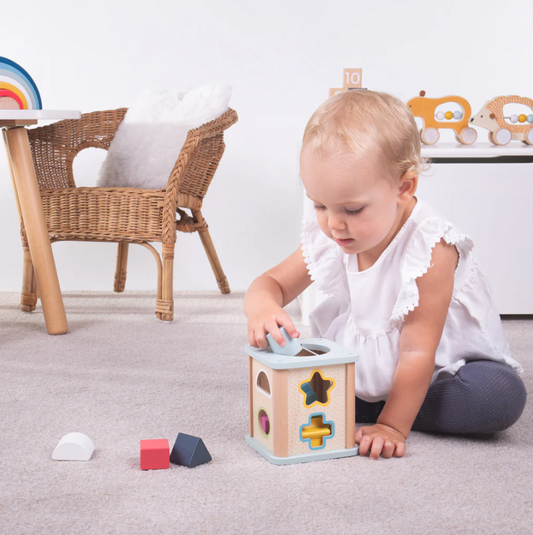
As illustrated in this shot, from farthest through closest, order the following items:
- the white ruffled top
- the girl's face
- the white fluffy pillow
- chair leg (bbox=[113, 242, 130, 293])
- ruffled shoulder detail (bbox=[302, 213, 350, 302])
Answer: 1. chair leg (bbox=[113, 242, 130, 293])
2. the white fluffy pillow
3. ruffled shoulder detail (bbox=[302, 213, 350, 302])
4. the white ruffled top
5. the girl's face

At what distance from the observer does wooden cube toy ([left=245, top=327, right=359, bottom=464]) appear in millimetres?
775

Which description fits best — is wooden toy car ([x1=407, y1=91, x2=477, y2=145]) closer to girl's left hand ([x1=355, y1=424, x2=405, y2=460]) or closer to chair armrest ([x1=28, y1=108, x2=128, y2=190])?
chair armrest ([x1=28, y1=108, x2=128, y2=190])

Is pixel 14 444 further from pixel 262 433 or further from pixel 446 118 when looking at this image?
pixel 446 118

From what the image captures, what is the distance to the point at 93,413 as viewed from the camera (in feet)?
3.30

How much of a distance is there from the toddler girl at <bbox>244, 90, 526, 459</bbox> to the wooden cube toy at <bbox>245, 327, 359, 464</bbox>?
1.2 inches

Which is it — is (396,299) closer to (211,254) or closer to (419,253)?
(419,253)

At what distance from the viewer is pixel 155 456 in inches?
30.7

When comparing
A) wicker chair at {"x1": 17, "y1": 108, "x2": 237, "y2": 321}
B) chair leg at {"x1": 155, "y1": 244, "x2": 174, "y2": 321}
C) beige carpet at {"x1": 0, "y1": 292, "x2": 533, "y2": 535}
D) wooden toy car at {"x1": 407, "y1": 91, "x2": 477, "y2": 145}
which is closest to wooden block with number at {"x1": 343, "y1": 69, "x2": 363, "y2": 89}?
wooden toy car at {"x1": 407, "y1": 91, "x2": 477, "y2": 145}

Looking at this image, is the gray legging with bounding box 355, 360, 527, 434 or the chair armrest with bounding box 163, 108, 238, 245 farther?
the chair armrest with bounding box 163, 108, 238, 245

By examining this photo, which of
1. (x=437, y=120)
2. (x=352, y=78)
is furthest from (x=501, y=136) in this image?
(x=352, y=78)

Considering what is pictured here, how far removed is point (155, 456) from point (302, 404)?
0.19 metres

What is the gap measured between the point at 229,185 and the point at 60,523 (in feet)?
5.92

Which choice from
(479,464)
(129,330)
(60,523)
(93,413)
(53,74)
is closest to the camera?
(60,523)

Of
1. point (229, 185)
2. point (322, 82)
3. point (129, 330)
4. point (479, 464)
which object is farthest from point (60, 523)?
point (322, 82)
